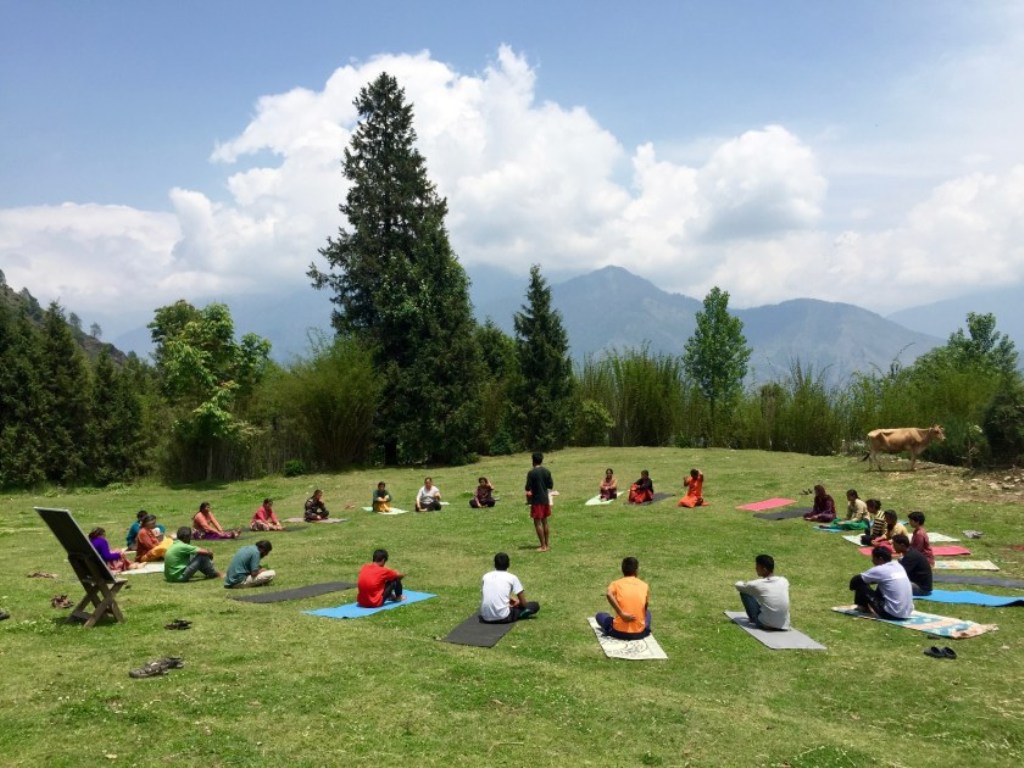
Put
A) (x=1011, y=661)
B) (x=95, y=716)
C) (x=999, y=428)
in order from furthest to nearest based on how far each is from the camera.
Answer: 1. (x=999, y=428)
2. (x=1011, y=661)
3. (x=95, y=716)

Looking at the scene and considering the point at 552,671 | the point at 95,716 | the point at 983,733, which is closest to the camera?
the point at 95,716

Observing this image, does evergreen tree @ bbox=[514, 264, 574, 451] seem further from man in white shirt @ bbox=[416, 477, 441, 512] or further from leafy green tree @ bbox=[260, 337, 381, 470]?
man in white shirt @ bbox=[416, 477, 441, 512]

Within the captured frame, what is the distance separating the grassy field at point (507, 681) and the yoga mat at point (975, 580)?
1.83 feet

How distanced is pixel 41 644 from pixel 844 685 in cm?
764

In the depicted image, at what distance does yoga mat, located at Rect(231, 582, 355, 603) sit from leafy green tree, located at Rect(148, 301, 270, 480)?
18056mm

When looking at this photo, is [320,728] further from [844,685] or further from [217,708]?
[844,685]

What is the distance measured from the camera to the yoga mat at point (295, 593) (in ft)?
31.9

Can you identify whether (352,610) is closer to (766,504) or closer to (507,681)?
Result: (507,681)

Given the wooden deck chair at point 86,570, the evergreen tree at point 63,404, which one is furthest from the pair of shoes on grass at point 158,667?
the evergreen tree at point 63,404

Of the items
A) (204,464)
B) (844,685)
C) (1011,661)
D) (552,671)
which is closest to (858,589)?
(1011,661)

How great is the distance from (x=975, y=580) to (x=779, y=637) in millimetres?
4777

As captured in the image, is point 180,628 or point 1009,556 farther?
point 1009,556

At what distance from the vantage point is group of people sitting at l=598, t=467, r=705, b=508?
17750mm

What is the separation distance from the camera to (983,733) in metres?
5.56
